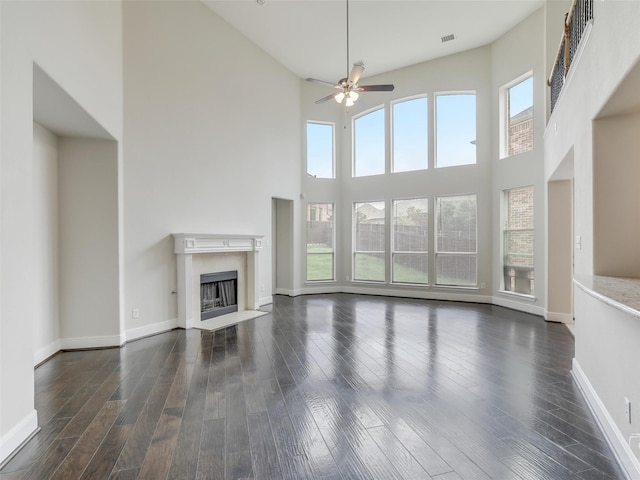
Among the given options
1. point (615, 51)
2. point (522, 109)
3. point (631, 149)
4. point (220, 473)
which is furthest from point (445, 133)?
point (220, 473)

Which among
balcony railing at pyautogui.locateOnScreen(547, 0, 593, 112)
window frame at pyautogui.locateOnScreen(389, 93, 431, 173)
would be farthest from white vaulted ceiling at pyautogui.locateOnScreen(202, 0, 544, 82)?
balcony railing at pyautogui.locateOnScreen(547, 0, 593, 112)

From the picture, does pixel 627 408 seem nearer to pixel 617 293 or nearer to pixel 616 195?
pixel 617 293

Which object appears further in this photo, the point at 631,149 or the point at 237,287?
the point at 237,287

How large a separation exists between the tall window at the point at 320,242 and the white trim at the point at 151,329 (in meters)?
3.98

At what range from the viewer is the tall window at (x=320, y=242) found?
28.5 ft

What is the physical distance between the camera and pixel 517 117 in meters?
6.64

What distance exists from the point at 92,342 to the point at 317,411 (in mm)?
3223

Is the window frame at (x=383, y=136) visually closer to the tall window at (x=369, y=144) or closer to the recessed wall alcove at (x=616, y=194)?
the tall window at (x=369, y=144)

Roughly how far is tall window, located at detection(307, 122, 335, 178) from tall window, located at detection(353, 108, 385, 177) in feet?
2.05

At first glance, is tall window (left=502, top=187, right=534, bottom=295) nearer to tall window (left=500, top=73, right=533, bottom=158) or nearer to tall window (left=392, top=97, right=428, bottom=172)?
tall window (left=500, top=73, right=533, bottom=158)

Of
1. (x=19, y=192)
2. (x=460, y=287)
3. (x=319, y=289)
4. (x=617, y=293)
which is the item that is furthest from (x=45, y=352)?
(x=460, y=287)

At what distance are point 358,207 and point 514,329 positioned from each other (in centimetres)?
474

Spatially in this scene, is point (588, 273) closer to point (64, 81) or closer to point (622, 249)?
point (622, 249)

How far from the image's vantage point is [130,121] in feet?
15.4
